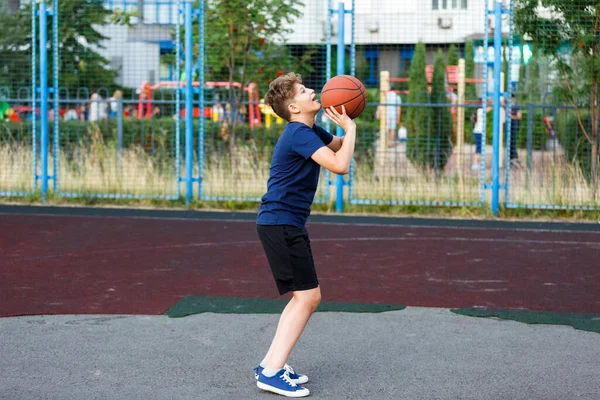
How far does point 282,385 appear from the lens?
509cm

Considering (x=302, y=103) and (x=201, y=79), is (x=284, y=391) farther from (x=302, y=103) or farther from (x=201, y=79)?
(x=201, y=79)

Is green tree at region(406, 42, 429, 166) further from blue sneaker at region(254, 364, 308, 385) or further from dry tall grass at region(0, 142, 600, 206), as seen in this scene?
blue sneaker at region(254, 364, 308, 385)

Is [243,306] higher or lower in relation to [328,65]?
lower

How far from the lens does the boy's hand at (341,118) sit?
5438mm

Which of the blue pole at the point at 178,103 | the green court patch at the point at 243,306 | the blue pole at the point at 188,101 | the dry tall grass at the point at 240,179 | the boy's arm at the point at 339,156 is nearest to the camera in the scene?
the boy's arm at the point at 339,156

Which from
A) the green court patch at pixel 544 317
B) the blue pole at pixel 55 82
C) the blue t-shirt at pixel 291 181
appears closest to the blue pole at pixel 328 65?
the blue pole at pixel 55 82

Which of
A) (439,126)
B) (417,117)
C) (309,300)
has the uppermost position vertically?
(417,117)

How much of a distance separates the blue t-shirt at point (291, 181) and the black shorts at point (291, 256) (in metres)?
0.05

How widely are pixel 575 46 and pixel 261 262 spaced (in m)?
6.07

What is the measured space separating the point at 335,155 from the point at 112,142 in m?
10.9

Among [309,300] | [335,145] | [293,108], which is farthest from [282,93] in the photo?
[309,300]

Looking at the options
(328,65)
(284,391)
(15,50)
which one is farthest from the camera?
(15,50)

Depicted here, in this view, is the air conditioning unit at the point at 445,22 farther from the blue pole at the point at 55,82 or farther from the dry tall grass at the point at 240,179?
the blue pole at the point at 55,82

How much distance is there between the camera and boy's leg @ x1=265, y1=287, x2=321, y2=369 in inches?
205
